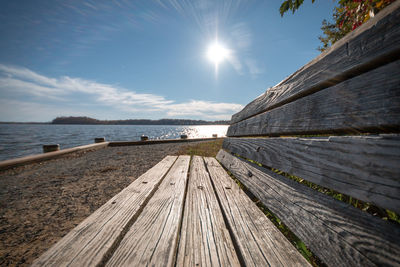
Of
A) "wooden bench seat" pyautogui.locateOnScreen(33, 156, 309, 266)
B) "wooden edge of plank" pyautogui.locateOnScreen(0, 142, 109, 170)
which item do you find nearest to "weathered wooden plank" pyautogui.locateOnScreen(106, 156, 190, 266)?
"wooden bench seat" pyautogui.locateOnScreen(33, 156, 309, 266)

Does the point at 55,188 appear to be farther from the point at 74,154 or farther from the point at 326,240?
the point at 74,154

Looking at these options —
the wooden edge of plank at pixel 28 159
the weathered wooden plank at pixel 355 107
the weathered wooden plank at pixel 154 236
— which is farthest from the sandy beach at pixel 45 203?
the weathered wooden plank at pixel 355 107

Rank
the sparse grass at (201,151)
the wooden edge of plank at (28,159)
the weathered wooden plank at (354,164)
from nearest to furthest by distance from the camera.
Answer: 1. the weathered wooden plank at (354,164)
2. the wooden edge of plank at (28,159)
3. the sparse grass at (201,151)

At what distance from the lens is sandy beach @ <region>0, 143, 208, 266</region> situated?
1.76 meters

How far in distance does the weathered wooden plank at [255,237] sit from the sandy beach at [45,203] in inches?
76.2

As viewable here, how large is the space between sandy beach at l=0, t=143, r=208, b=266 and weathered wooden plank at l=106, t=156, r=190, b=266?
1.39 m

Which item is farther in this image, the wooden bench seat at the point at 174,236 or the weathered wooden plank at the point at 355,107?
the wooden bench seat at the point at 174,236

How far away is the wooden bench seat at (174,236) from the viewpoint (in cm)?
81

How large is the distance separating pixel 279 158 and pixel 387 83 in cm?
73

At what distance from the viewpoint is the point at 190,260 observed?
2.71 ft

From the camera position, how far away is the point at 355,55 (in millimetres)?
764

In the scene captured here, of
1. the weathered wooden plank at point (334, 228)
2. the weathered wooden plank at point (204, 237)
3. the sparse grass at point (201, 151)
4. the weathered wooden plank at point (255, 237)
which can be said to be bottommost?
the sparse grass at point (201, 151)

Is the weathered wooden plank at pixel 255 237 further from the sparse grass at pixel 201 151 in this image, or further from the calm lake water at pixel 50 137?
the calm lake water at pixel 50 137

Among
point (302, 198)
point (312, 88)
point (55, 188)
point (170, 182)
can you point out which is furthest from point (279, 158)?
point (55, 188)
